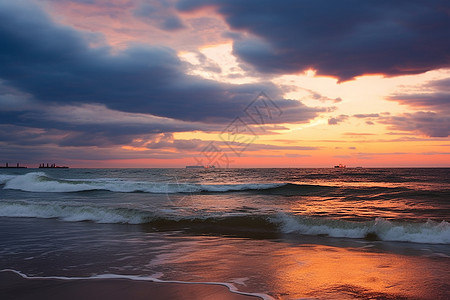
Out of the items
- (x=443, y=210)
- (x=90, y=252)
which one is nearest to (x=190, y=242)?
(x=90, y=252)

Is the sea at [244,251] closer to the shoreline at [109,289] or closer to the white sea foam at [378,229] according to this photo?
the white sea foam at [378,229]

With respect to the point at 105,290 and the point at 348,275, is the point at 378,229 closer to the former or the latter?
the point at 348,275

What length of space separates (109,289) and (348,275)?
4351mm

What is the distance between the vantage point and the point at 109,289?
5938 mm

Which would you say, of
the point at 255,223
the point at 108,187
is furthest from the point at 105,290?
the point at 108,187

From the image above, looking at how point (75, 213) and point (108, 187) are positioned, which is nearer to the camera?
point (75, 213)

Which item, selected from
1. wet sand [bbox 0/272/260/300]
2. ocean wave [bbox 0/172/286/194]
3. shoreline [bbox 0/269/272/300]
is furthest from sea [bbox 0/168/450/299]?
ocean wave [bbox 0/172/286/194]

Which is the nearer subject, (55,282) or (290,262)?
(55,282)

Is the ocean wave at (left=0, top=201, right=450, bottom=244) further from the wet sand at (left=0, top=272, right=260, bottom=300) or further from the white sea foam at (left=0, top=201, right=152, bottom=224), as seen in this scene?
the wet sand at (left=0, top=272, right=260, bottom=300)

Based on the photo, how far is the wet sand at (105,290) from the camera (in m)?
5.54

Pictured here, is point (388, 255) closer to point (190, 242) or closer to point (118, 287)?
point (190, 242)

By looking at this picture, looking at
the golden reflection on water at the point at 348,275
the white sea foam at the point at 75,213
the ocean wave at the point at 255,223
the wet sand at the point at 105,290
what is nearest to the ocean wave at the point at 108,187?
the white sea foam at the point at 75,213

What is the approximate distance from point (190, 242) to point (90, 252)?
2735 mm

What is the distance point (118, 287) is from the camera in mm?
6043
